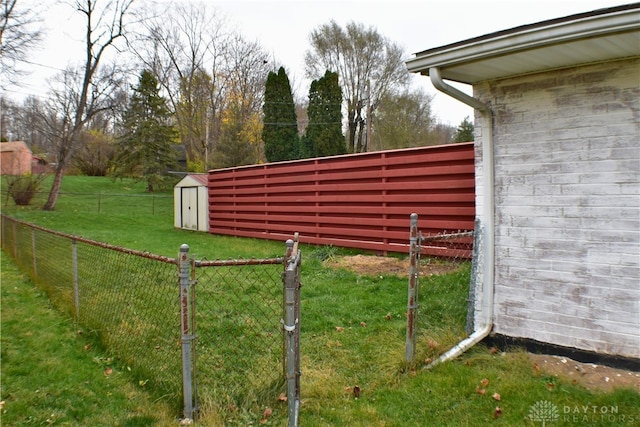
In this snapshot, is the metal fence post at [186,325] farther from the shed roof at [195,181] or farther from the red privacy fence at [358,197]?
the shed roof at [195,181]

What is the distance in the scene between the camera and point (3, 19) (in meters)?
15.9

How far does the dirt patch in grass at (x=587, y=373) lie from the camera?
A: 9.36 ft

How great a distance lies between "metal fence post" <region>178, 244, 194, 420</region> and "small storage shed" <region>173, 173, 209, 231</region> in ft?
34.3

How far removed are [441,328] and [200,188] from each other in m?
10.3

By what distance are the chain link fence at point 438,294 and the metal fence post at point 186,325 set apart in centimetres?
154

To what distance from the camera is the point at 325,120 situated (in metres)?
25.1

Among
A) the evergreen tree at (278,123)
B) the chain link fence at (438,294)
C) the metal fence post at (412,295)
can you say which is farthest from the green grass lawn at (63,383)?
the evergreen tree at (278,123)

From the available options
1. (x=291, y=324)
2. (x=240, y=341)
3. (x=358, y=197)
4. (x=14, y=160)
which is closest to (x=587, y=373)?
(x=291, y=324)

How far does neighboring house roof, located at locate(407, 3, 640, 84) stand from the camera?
2.60m

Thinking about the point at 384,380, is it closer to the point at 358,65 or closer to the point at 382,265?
the point at 382,265

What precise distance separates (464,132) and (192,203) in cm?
2317

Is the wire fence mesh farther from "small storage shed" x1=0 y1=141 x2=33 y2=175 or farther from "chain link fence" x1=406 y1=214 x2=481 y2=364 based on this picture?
"small storage shed" x1=0 y1=141 x2=33 y2=175

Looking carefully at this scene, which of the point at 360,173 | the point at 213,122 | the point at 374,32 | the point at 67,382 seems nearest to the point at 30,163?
the point at 213,122

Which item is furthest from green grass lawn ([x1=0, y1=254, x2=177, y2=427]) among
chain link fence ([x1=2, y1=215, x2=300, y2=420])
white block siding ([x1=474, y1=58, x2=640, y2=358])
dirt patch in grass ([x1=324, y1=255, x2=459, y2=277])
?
dirt patch in grass ([x1=324, y1=255, x2=459, y2=277])
